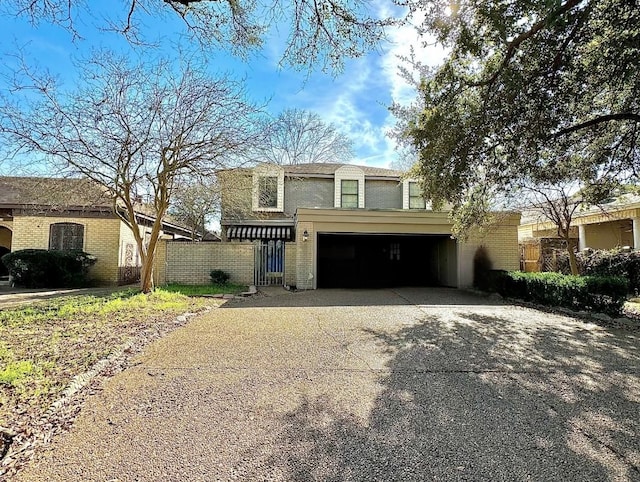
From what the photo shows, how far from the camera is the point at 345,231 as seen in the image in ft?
50.1

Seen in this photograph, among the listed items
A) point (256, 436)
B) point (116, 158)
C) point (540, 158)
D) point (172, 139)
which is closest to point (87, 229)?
point (116, 158)

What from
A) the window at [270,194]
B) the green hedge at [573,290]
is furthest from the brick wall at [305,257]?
the green hedge at [573,290]

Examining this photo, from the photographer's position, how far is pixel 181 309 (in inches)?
377

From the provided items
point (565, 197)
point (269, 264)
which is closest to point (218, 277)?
point (269, 264)

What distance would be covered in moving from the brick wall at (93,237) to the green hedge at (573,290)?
1650 centimetres

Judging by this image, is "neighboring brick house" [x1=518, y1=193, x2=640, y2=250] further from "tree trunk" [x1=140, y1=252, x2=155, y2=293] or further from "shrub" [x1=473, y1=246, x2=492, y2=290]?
"tree trunk" [x1=140, y1=252, x2=155, y2=293]

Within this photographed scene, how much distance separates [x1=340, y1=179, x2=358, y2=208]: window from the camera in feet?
67.7

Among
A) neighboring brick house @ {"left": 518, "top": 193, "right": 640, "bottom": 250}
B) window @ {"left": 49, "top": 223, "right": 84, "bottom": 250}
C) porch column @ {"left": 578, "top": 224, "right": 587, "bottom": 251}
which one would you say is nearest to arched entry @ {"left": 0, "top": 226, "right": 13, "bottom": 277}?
window @ {"left": 49, "top": 223, "right": 84, "bottom": 250}

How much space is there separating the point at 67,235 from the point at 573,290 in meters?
19.7

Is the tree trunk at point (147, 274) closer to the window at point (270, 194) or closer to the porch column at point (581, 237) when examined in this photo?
the window at point (270, 194)

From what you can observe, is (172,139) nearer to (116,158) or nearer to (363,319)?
(116,158)

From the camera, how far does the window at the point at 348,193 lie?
812 inches

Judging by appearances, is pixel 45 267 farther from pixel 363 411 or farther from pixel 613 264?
pixel 613 264

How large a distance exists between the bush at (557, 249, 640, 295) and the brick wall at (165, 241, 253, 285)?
14.1 meters
